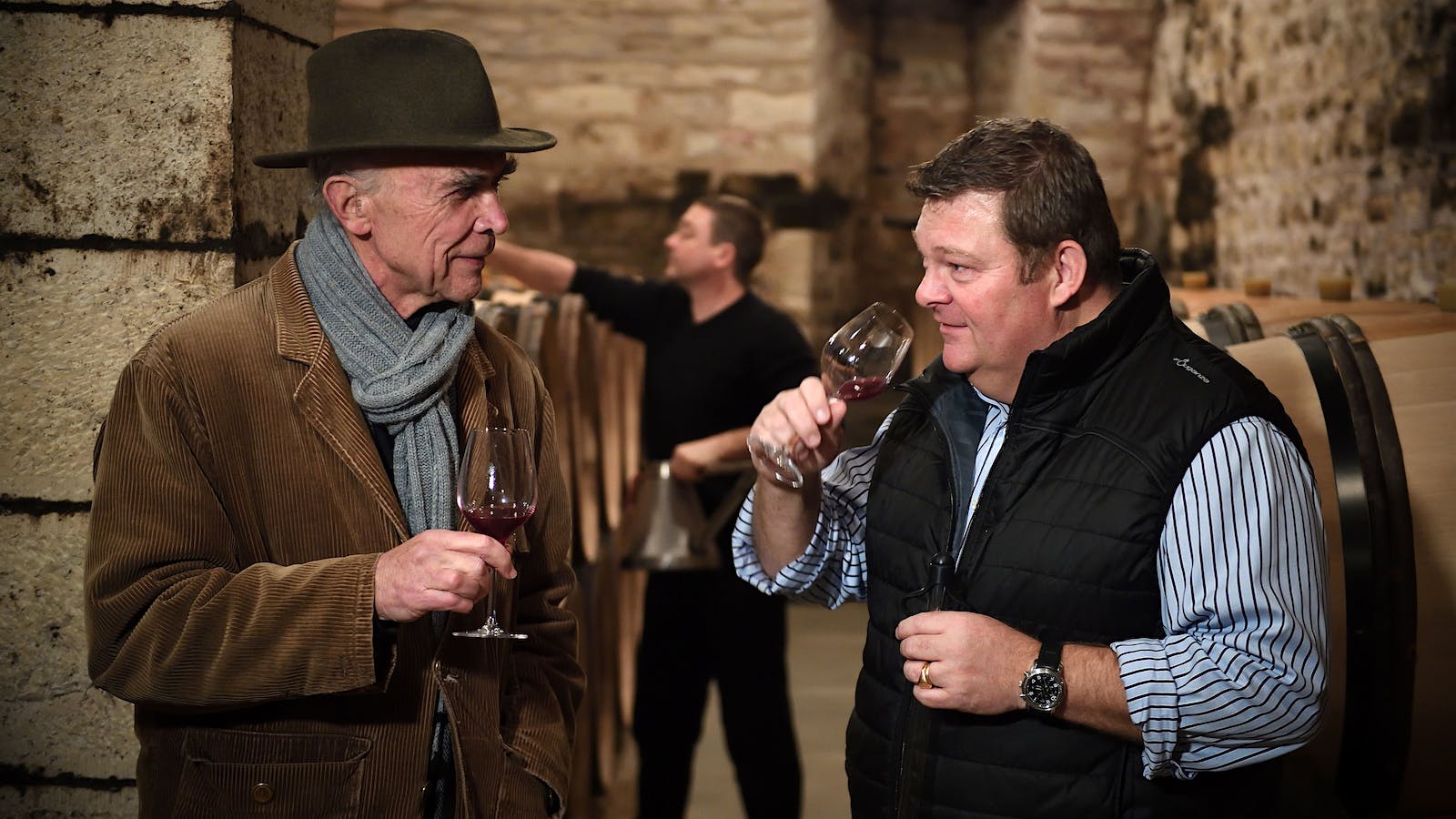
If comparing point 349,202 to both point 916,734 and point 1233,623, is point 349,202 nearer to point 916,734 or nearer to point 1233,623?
point 916,734

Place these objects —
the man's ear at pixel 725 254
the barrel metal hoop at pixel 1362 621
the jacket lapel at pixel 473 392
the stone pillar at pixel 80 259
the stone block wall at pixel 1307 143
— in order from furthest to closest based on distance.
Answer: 1. the stone block wall at pixel 1307 143
2. the man's ear at pixel 725 254
3. the barrel metal hoop at pixel 1362 621
4. the stone pillar at pixel 80 259
5. the jacket lapel at pixel 473 392

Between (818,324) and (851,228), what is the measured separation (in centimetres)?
71

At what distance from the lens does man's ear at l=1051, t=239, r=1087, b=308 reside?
1827 mm

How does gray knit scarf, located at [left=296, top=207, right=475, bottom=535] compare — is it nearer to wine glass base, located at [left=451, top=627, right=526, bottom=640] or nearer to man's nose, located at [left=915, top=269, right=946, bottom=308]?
wine glass base, located at [left=451, top=627, right=526, bottom=640]

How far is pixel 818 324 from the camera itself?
8.85 meters

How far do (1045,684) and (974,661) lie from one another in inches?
3.5

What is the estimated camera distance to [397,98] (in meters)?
1.83

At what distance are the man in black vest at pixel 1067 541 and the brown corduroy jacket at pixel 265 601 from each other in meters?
0.52

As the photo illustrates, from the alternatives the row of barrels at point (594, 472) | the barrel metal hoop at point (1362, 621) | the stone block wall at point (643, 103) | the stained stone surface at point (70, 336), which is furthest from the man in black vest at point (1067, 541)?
the stone block wall at point (643, 103)

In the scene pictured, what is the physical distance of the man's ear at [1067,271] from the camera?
1827 millimetres

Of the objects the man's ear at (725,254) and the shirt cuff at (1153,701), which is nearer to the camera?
the shirt cuff at (1153,701)

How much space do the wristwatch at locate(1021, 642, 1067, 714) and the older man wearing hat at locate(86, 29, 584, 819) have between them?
2.14 ft

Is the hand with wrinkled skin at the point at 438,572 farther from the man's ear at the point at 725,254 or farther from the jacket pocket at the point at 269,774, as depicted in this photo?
the man's ear at the point at 725,254

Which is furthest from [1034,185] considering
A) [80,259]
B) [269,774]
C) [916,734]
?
[80,259]
